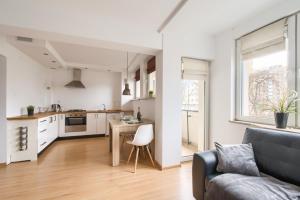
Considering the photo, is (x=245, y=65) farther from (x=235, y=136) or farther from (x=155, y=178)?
(x=155, y=178)

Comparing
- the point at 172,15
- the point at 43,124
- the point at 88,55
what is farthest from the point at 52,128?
the point at 172,15

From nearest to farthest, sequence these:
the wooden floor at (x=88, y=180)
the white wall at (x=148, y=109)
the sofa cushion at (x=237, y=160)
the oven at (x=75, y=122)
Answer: the sofa cushion at (x=237, y=160) < the wooden floor at (x=88, y=180) < the white wall at (x=148, y=109) < the oven at (x=75, y=122)

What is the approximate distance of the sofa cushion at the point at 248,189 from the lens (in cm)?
115

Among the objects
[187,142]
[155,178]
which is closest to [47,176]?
[155,178]

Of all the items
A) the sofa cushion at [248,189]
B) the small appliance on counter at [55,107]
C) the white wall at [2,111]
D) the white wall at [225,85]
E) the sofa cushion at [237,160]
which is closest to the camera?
the sofa cushion at [248,189]

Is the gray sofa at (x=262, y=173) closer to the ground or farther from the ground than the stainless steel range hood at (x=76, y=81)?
closer to the ground

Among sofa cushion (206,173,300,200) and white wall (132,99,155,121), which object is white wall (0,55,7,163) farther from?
sofa cushion (206,173,300,200)

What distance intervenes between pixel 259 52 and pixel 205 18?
0.99m

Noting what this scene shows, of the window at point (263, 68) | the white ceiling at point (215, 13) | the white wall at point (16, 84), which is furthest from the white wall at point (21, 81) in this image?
the window at point (263, 68)

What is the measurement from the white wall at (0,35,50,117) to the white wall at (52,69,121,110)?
76 cm

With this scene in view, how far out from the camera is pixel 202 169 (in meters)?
1.59

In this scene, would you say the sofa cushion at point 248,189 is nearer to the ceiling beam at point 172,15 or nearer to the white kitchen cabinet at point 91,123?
the ceiling beam at point 172,15

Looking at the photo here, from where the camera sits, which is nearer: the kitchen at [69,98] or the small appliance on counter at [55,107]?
the kitchen at [69,98]

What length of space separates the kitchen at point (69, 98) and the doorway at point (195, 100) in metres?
1.03
